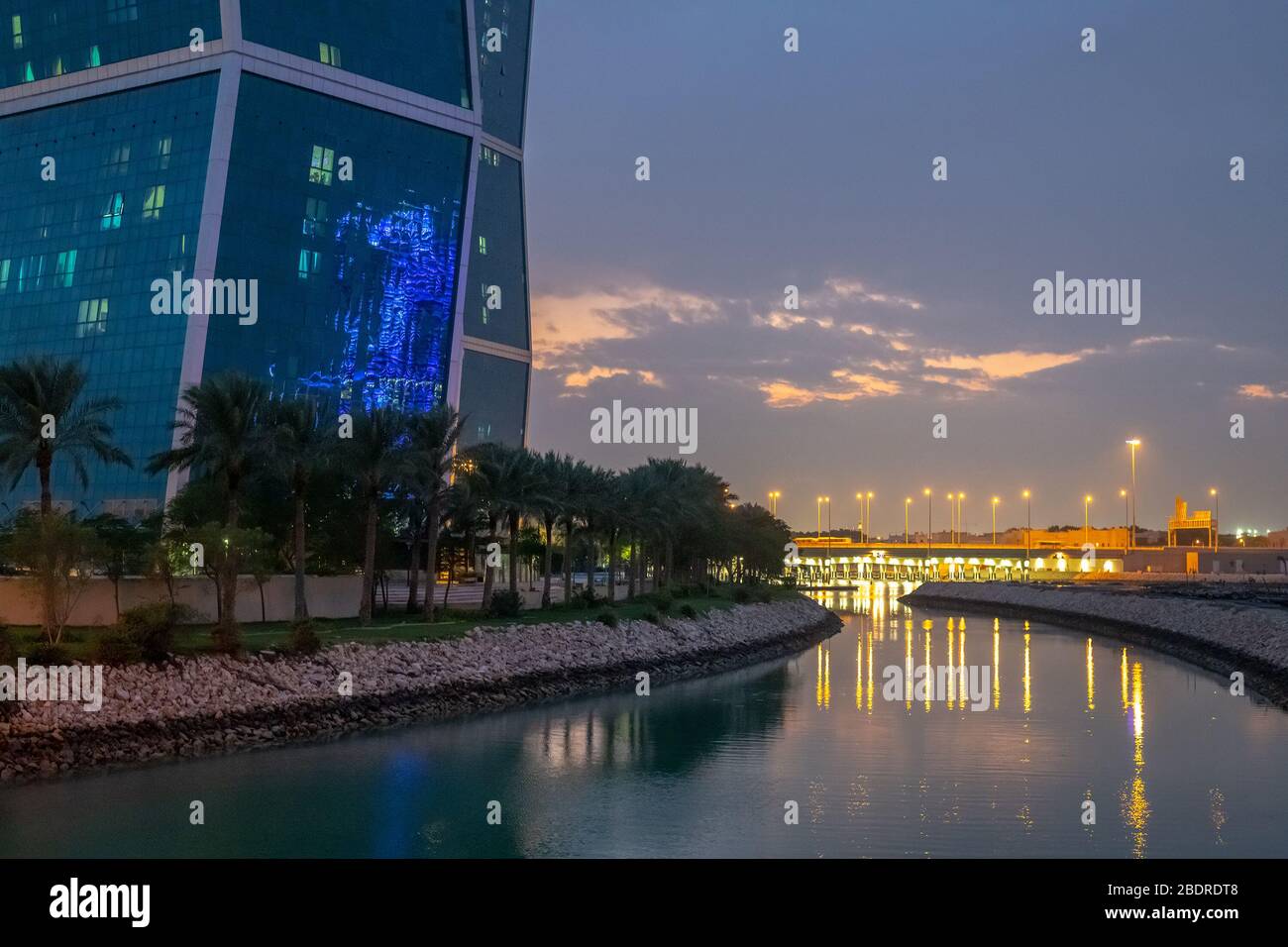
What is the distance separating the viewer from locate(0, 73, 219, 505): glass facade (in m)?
81.1

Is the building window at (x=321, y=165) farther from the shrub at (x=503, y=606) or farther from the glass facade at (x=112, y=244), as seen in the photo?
the shrub at (x=503, y=606)

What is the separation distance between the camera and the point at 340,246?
9144 cm

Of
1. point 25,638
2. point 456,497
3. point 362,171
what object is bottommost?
point 25,638

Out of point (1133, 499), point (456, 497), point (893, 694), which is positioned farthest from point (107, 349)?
point (1133, 499)

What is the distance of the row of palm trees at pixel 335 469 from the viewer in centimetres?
4106

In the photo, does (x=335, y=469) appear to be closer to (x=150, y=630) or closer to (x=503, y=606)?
(x=503, y=606)

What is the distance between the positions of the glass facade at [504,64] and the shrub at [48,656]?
11362 cm

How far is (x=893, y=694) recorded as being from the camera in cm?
5025

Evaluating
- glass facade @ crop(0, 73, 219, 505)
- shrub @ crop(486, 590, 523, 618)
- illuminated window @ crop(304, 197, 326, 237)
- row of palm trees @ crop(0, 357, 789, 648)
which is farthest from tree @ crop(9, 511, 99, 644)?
illuminated window @ crop(304, 197, 326, 237)

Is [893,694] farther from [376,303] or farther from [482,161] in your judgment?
[482,161]

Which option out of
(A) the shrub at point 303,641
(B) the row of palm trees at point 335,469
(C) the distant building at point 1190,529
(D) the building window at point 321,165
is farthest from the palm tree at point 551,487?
(C) the distant building at point 1190,529

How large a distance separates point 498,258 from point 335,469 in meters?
93.2

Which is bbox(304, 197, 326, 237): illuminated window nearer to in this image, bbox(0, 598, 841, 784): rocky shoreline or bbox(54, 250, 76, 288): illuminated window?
bbox(54, 250, 76, 288): illuminated window
